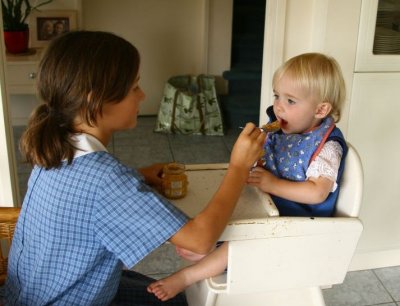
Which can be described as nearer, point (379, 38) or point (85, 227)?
point (85, 227)

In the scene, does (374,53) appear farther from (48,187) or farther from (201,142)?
(201,142)

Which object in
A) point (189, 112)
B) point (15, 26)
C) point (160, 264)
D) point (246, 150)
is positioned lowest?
point (160, 264)

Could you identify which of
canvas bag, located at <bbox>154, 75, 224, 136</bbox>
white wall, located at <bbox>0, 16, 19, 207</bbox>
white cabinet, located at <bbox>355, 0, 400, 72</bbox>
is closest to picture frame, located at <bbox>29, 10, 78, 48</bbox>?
canvas bag, located at <bbox>154, 75, 224, 136</bbox>

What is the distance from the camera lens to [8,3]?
3.25 meters

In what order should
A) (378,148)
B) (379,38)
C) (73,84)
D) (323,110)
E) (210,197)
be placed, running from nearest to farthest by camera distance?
(73,84) < (210,197) < (323,110) < (379,38) < (378,148)

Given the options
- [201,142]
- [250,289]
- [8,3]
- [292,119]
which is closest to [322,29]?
[292,119]

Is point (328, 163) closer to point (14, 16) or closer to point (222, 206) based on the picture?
point (222, 206)

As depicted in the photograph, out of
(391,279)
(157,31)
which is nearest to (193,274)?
(391,279)

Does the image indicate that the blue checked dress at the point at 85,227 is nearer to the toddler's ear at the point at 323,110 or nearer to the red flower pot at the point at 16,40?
the toddler's ear at the point at 323,110

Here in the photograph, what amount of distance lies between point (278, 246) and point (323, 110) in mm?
422

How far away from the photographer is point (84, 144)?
1018mm

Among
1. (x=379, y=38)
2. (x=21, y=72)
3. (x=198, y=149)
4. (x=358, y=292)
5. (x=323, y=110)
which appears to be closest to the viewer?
(x=323, y=110)

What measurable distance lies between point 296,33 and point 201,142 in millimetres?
1933

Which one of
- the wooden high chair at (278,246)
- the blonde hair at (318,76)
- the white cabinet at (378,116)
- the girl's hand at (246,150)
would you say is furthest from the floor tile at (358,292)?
the girl's hand at (246,150)
